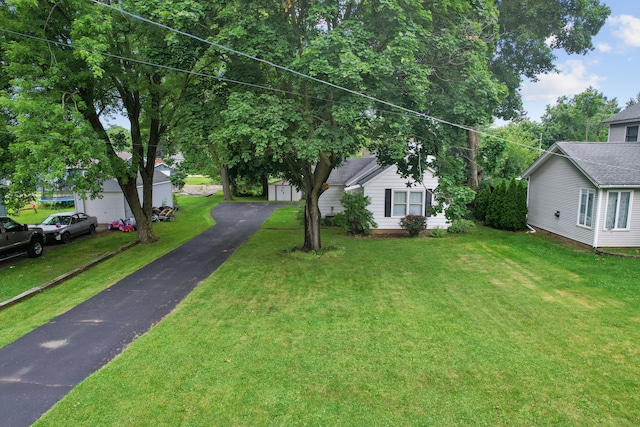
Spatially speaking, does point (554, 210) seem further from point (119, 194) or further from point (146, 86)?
point (119, 194)

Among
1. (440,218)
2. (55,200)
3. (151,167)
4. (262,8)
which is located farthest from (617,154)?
(55,200)

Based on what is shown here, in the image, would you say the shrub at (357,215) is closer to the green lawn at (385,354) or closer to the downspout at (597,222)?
the green lawn at (385,354)

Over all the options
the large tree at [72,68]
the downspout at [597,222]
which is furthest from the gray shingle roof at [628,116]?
the large tree at [72,68]

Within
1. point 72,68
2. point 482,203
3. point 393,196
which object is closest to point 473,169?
point 482,203

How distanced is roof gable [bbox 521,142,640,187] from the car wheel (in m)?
21.0

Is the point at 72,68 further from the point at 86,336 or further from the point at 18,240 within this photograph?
the point at 86,336

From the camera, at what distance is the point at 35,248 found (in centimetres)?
1561

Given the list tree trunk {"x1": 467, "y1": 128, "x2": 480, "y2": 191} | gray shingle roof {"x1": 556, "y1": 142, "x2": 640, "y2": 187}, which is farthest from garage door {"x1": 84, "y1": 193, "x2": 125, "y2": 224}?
gray shingle roof {"x1": 556, "y1": 142, "x2": 640, "y2": 187}

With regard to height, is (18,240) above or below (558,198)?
below

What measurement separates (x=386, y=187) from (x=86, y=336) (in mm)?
15149

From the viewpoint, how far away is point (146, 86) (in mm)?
15008

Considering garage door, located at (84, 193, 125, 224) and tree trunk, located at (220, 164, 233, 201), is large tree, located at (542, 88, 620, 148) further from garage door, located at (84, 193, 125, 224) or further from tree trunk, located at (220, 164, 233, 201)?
garage door, located at (84, 193, 125, 224)

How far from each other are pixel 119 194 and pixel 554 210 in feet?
76.7

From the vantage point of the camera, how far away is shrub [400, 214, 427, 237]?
64.1 feet
